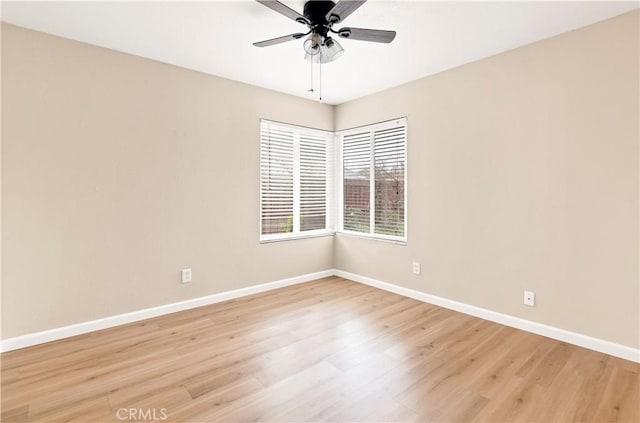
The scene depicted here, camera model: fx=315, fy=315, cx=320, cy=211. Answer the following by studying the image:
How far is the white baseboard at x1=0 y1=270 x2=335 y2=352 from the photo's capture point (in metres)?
2.48

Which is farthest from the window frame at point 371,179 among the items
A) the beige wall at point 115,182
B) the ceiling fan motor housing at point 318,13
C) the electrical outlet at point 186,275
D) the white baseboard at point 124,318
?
the electrical outlet at point 186,275

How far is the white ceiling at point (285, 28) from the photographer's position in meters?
2.20

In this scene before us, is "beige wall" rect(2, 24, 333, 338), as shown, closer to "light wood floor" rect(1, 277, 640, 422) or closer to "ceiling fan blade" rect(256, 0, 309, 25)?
"light wood floor" rect(1, 277, 640, 422)

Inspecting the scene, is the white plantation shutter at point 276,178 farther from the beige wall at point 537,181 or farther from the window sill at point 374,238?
the beige wall at point 537,181

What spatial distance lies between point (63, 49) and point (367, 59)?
261 cm

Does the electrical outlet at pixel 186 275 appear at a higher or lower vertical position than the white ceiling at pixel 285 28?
lower

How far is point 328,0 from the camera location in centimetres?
209

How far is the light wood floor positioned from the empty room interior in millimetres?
18

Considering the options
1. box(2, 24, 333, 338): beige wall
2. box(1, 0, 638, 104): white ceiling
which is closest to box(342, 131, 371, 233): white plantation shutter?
box(1, 0, 638, 104): white ceiling

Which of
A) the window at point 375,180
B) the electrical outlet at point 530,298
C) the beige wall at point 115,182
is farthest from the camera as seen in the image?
the window at point 375,180

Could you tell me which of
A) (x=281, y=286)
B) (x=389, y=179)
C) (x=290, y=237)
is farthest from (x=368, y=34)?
(x=281, y=286)

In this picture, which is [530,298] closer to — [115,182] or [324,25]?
[324,25]

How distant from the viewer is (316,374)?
2.12 metres

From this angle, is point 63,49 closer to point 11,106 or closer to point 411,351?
point 11,106
